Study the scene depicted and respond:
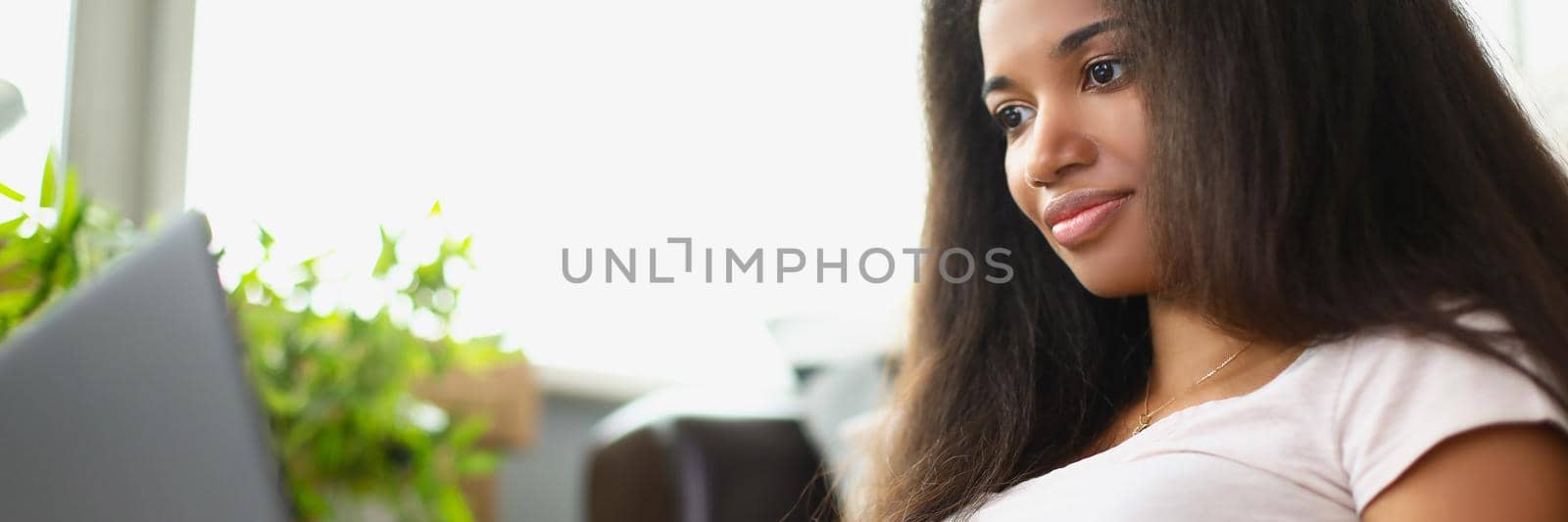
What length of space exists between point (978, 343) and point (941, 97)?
0.23 m

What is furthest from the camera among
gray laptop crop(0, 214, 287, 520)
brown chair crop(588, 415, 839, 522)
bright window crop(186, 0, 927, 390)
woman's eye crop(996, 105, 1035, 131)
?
bright window crop(186, 0, 927, 390)

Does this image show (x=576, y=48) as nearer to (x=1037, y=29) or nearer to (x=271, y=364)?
(x=271, y=364)

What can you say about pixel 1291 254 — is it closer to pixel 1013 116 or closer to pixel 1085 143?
pixel 1085 143

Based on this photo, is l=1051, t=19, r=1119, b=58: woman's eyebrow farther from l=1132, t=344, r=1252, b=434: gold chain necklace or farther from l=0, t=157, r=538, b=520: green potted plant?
l=0, t=157, r=538, b=520: green potted plant

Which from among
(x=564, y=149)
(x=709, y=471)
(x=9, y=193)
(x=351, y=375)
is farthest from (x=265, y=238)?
(x=564, y=149)

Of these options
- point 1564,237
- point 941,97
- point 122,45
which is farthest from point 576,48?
point 1564,237

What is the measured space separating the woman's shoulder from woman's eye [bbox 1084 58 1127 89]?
241 mm

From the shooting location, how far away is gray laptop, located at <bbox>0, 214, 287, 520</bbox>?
1.28 feet

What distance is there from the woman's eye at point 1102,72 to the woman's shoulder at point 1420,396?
0.24 meters

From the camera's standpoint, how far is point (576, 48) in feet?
8.50

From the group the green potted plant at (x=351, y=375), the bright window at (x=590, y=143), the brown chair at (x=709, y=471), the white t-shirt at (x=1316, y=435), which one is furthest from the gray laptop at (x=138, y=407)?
Answer: the bright window at (x=590, y=143)

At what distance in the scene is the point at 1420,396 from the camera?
0.75 meters

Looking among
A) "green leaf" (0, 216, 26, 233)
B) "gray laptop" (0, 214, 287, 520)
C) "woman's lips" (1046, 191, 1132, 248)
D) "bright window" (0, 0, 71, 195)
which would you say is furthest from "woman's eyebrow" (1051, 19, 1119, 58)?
"bright window" (0, 0, 71, 195)

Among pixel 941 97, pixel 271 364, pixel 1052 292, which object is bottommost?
pixel 271 364
